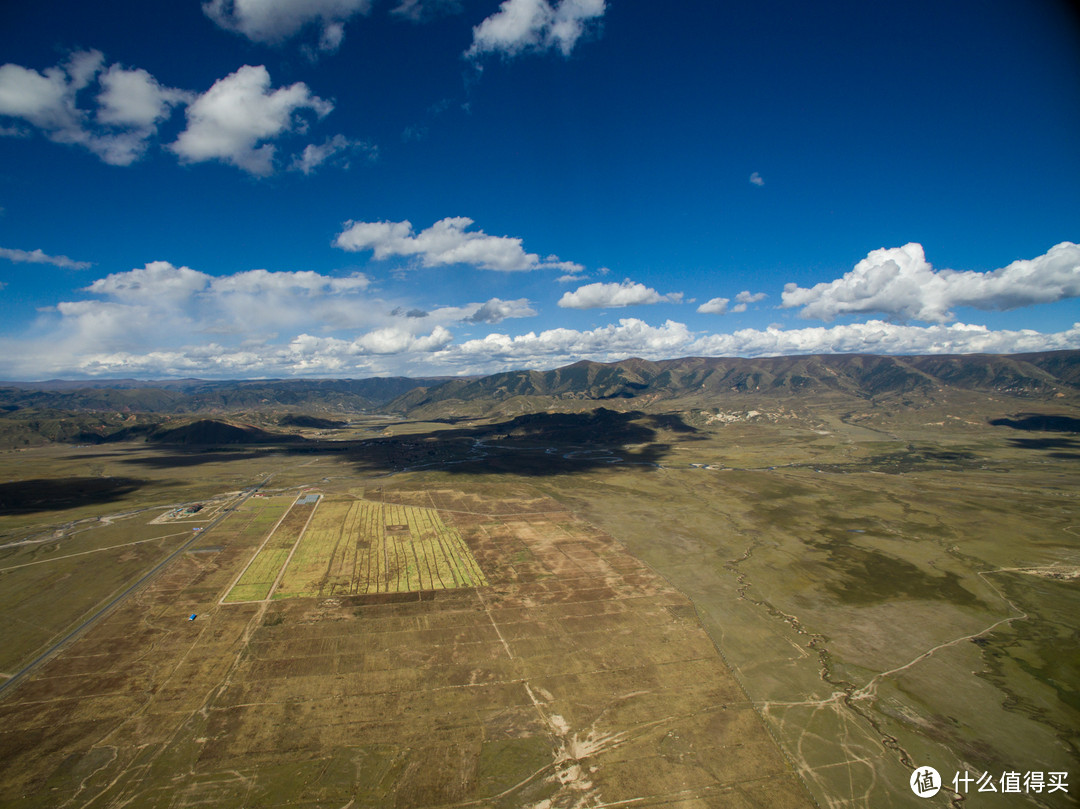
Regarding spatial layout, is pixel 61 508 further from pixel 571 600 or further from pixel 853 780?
pixel 853 780

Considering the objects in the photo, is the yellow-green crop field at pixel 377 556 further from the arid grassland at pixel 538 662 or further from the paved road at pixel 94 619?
the paved road at pixel 94 619

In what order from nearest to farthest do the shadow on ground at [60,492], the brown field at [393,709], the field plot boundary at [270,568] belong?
the brown field at [393,709], the field plot boundary at [270,568], the shadow on ground at [60,492]

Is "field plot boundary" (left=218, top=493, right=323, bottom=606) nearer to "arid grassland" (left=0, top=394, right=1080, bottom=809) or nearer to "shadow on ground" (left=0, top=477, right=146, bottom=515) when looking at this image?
"arid grassland" (left=0, top=394, right=1080, bottom=809)

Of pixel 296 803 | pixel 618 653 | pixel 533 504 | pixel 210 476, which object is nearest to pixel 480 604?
pixel 618 653

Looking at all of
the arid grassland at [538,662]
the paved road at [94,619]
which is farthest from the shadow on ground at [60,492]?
the paved road at [94,619]

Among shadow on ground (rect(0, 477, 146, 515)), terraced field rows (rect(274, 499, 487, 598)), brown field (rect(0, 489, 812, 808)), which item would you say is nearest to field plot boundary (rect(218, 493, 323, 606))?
terraced field rows (rect(274, 499, 487, 598))

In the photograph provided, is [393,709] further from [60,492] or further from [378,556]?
[60,492]

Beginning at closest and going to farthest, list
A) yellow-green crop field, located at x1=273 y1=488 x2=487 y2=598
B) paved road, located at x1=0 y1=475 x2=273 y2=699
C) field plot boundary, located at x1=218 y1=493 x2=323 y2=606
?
paved road, located at x1=0 y1=475 x2=273 y2=699 → field plot boundary, located at x1=218 y1=493 x2=323 y2=606 → yellow-green crop field, located at x1=273 y1=488 x2=487 y2=598
